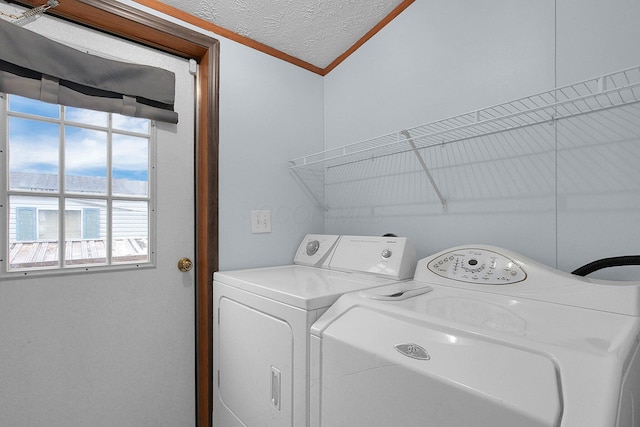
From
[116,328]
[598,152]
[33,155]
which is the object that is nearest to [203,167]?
[33,155]

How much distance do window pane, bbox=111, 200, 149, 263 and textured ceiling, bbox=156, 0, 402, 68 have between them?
111 cm

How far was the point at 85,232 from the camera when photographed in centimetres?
146

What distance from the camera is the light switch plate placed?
1882mm

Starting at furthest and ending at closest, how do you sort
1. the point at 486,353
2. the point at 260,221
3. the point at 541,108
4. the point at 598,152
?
1. the point at 260,221
2. the point at 598,152
3. the point at 541,108
4. the point at 486,353

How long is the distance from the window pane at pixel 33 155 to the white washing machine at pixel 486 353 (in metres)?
1.43

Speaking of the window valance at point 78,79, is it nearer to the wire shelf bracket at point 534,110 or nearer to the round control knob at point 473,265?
the wire shelf bracket at point 534,110

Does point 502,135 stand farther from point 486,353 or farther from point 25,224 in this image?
point 25,224

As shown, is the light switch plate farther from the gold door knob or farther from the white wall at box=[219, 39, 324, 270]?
the gold door knob

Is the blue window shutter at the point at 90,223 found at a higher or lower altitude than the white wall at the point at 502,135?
lower

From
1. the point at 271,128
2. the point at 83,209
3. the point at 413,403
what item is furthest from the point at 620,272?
the point at 83,209

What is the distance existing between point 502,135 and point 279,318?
1.27 meters

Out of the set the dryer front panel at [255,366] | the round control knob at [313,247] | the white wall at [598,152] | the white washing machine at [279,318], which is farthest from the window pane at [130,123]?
the white wall at [598,152]

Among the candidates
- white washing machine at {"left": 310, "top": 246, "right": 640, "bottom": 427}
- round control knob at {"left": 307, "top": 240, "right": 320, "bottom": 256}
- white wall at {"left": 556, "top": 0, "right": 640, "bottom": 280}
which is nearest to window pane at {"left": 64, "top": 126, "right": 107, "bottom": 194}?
round control knob at {"left": 307, "top": 240, "right": 320, "bottom": 256}

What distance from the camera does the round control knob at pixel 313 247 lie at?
75.7 inches
